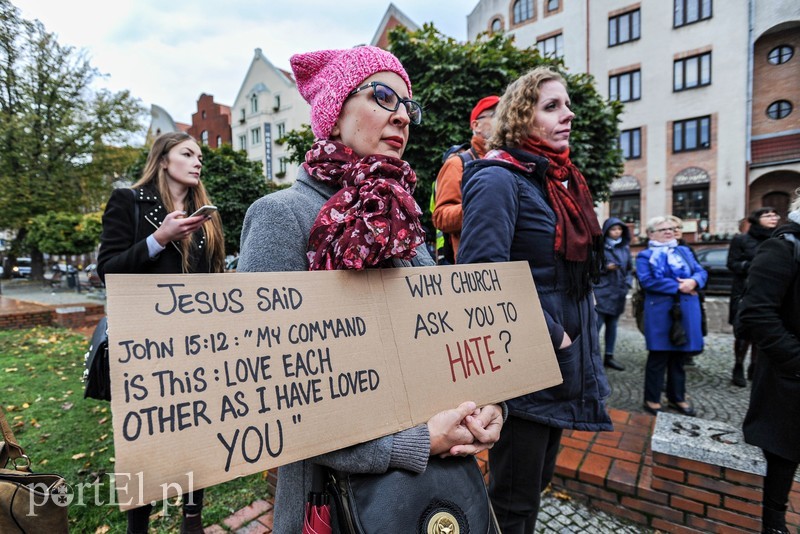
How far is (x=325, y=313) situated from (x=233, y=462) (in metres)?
0.38

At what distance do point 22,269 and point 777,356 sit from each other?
1769 inches

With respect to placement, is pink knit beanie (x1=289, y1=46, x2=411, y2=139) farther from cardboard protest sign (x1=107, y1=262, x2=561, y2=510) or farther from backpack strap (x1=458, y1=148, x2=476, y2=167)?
backpack strap (x1=458, y1=148, x2=476, y2=167)

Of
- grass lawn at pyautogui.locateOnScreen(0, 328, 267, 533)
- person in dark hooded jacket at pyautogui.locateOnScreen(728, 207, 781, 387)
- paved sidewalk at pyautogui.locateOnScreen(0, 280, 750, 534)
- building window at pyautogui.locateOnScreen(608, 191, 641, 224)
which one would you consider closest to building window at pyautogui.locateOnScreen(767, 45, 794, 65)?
building window at pyautogui.locateOnScreen(608, 191, 641, 224)

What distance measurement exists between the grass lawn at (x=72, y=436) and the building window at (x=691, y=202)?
23.8m

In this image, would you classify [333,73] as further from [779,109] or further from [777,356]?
[779,109]

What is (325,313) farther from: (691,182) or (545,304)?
(691,182)

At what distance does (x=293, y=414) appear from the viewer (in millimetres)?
932

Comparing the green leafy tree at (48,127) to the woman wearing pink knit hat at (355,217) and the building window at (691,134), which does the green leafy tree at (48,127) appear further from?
the building window at (691,134)

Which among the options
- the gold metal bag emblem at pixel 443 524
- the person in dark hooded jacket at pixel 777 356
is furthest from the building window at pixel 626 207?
the gold metal bag emblem at pixel 443 524

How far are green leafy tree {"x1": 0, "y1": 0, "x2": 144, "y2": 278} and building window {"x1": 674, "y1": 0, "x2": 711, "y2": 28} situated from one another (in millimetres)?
26944

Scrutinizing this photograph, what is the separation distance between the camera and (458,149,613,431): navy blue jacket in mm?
1631

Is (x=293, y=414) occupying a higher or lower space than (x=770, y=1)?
lower

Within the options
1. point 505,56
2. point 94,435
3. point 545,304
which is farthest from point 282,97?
point 545,304

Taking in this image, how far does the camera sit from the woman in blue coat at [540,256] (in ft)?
5.42
